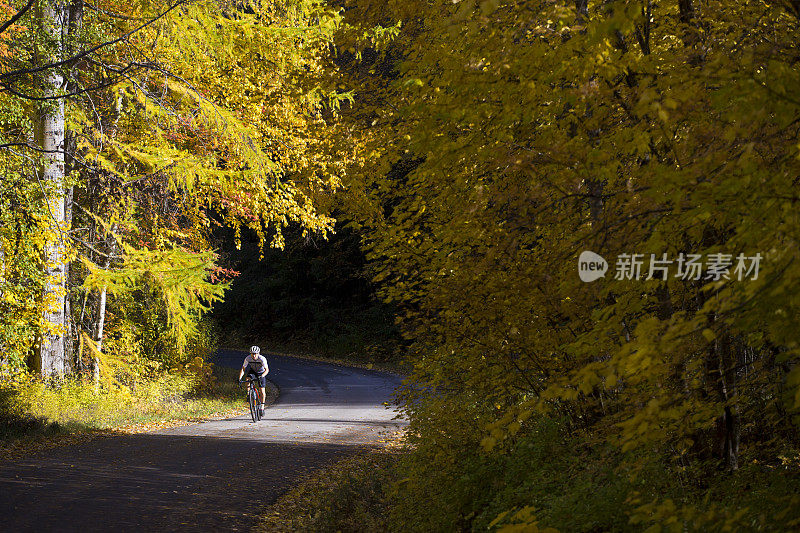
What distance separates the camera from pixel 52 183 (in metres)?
11.7

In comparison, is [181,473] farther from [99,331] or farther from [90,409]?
[99,331]

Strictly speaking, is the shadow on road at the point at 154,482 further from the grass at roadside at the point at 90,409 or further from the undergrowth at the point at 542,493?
the grass at roadside at the point at 90,409

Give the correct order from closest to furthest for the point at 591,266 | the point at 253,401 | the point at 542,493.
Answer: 1. the point at 591,266
2. the point at 542,493
3. the point at 253,401

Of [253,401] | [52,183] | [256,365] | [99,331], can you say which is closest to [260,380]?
[256,365]

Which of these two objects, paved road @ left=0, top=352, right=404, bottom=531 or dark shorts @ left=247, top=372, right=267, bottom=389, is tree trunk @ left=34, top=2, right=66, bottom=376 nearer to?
paved road @ left=0, top=352, right=404, bottom=531

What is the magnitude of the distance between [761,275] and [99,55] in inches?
514

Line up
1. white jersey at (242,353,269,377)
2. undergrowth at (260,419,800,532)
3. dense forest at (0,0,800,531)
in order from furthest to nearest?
white jersey at (242,353,269,377) < undergrowth at (260,419,800,532) < dense forest at (0,0,800,531)

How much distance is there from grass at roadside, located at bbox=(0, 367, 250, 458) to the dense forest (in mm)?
204

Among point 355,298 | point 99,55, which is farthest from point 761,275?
point 355,298

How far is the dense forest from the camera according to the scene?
3.35 m

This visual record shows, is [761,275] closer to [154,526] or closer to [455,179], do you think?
[455,179]

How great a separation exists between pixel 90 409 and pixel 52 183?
17.1 feet

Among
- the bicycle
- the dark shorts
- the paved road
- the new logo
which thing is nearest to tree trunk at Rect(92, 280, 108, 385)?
the paved road

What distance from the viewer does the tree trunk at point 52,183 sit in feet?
38.8
